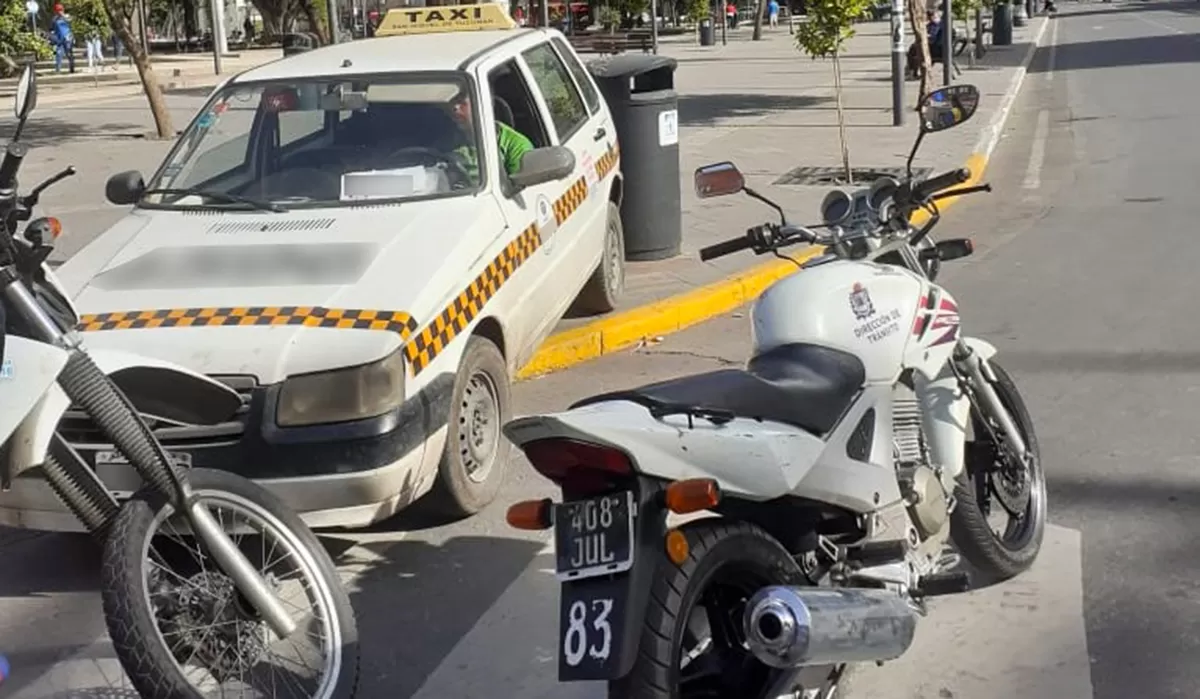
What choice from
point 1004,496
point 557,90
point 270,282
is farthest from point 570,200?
point 1004,496

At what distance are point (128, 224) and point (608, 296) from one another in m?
3.23

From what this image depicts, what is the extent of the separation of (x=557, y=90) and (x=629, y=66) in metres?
2.15

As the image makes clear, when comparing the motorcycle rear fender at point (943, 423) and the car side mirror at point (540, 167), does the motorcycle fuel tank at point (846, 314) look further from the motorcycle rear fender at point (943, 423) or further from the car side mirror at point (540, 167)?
the car side mirror at point (540, 167)

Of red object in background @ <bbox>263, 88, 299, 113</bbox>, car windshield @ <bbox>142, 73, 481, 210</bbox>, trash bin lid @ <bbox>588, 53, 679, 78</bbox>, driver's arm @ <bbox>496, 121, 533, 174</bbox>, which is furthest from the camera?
trash bin lid @ <bbox>588, 53, 679, 78</bbox>

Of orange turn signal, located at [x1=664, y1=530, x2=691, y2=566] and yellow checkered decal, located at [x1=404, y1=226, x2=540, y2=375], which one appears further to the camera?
yellow checkered decal, located at [x1=404, y1=226, x2=540, y2=375]

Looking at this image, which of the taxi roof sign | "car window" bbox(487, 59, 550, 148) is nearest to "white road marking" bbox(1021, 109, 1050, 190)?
the taxi roof sign

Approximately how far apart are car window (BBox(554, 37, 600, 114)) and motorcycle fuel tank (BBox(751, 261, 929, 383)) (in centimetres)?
450

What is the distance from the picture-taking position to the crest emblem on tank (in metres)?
3.86

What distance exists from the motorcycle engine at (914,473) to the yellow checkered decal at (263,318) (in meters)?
1.83

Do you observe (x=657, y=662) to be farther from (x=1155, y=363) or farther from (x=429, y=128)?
(x=1155, y=363)

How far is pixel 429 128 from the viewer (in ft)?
21.4

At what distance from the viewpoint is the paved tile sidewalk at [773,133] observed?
10.4 metres

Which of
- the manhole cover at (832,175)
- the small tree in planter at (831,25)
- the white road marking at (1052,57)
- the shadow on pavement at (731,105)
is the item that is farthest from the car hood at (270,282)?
the white road marking at (1052,57)

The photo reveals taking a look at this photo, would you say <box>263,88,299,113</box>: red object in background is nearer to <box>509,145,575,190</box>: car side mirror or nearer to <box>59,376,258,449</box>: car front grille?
<box>509,145,575,190</box>: car side mirror
